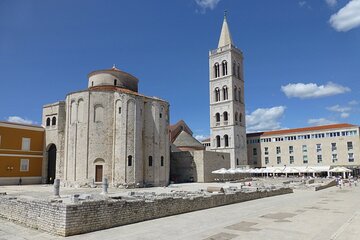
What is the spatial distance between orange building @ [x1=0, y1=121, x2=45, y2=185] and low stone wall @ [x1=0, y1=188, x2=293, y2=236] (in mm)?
28612

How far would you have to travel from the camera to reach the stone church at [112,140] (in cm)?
3703

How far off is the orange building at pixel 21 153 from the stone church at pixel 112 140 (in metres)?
4.28

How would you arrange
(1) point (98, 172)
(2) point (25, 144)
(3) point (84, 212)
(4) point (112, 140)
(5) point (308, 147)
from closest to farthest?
(3) point (84, 212) < (1) point (98, 172) < (4) point (112, 140) < (2) point (25, 144) < (5) point (308, 147)

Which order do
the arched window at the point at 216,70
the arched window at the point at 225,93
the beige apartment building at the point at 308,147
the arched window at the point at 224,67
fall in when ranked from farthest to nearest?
the arched window at the point at 216,70, the arched window at the point at 224,67, the arched window at the point at 225,93, the beige apartment building at the point at 308,147

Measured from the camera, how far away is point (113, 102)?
3878cm

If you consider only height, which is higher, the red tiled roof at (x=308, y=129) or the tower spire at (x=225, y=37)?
the tower spire at (x=225, y=37)

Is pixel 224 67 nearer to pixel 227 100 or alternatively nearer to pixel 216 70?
pixel 216 70

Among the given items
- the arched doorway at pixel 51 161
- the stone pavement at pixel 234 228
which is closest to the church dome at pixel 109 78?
the arched doorway at pixel 51 161

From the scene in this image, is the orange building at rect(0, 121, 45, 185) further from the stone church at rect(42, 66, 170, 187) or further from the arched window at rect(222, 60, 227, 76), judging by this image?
the arched window at rect(222, 60, 227, 76)

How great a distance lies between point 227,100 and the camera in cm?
7325

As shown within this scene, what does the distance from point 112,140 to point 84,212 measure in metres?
27.4

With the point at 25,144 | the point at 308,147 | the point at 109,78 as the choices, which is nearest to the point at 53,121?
the point at 25,144

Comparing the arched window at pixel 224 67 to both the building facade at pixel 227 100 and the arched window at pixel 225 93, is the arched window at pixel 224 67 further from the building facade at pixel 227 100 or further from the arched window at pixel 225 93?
the arched window at pixel 225 93

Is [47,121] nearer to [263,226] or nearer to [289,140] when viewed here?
[263,226]
